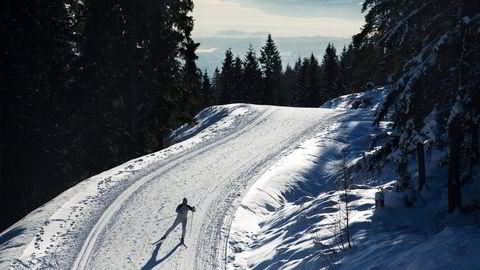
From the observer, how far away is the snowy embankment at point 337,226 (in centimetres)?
860

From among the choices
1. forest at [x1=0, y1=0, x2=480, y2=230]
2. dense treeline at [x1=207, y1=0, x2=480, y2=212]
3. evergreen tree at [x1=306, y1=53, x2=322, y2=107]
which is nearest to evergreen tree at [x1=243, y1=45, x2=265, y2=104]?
evergreen tree at [x1=306, y1=53, x2=322, y2=107]

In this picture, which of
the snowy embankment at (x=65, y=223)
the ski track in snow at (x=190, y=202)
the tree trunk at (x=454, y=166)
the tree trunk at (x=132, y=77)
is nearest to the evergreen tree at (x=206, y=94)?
the tree trunk at (x=132, y=77)

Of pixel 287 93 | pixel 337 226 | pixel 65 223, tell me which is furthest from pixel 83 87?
pixel 287 93

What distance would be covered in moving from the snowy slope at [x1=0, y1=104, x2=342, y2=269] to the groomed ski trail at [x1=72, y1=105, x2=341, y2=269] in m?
0.03

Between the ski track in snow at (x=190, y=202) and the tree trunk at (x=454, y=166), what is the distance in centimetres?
639

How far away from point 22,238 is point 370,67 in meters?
11.6

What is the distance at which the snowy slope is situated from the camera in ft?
41.6

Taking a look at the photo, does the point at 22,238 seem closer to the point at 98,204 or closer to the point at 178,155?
the point at 98,204

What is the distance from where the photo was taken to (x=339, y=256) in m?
10.8

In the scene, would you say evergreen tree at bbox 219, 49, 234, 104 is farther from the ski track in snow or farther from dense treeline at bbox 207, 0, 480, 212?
dense treeline at bbox 207, 0, 480, 212

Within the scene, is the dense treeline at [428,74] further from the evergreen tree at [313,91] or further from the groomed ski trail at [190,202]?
the evergreen tree at [313,91]

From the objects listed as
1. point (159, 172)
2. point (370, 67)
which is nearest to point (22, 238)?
point (159, 172)

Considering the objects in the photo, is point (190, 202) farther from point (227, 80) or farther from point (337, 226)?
point (227, 80)

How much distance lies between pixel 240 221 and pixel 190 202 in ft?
8.13
